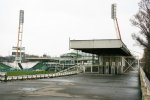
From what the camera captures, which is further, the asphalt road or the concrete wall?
the concrete wall

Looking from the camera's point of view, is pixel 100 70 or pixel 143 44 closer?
pixel 143 44

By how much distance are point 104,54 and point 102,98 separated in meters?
36.5

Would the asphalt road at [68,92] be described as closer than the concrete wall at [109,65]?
Yes

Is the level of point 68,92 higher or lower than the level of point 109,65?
lower

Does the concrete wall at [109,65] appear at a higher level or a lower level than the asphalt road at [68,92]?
higher

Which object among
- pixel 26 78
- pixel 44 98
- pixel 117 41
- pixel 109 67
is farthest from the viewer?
pixel 109 67

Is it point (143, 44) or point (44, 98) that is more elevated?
point (143, 44)

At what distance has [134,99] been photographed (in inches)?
561

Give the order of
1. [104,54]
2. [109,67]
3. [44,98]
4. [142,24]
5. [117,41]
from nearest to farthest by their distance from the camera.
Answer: [44,98], [142,24], [117,41], [109,67], [104,54]

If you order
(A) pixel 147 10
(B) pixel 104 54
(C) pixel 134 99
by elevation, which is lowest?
(C) pixel 134 99

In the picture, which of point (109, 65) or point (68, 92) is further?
point (109, 65)

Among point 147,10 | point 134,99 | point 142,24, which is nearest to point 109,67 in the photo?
point 142,24

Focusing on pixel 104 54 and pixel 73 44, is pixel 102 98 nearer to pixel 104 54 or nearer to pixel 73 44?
pixel 73 44

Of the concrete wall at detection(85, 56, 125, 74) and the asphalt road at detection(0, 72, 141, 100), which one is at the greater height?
the concrete wall at detection(85, 56, 125, 74)
